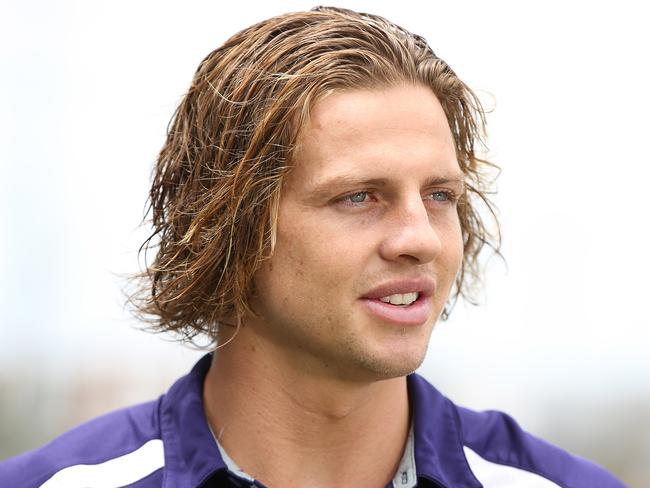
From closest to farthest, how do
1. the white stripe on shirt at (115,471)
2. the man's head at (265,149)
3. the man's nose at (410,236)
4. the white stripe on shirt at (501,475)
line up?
the man's nose at (410,236), the man's head at (265,149), the white stripe on shirt at (115,471), the white stripe on shirt at (501,475)

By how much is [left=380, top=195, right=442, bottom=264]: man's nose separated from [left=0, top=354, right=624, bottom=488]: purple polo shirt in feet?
1.88

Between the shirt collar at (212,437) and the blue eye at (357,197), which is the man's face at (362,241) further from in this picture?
the shirt collar at (212,437)

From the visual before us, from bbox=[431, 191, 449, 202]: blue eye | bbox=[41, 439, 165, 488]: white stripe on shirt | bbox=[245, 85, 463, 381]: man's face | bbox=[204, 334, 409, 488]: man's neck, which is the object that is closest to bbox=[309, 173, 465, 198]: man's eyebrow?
bbox=[245, 85, 463, 381]: man's face

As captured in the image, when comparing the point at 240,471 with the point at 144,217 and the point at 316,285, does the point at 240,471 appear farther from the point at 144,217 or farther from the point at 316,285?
the point at 144,217

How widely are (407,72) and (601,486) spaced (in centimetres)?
131

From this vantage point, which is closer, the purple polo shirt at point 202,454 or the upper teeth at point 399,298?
the upper teeth at point 399,298

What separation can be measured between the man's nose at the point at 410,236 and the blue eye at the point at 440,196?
14 centimetres

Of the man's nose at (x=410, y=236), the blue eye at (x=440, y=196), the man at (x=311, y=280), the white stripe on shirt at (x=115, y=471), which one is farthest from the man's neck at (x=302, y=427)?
the blue eye at (x=440, y=196)

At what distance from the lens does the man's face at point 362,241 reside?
2.71 meters

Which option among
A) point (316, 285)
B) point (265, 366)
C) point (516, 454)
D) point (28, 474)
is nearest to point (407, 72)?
point (316, 285)

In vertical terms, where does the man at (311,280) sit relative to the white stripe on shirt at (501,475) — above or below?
above

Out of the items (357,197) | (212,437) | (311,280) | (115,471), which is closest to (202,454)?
(212,437)

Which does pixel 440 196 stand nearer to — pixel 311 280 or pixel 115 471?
pixel 311 280

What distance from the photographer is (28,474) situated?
2967 millimetres
